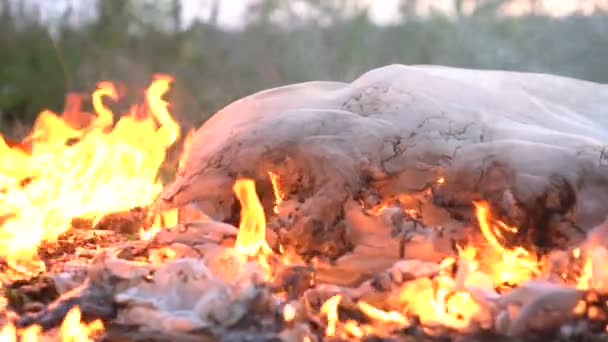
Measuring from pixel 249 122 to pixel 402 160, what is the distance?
666 millimetres

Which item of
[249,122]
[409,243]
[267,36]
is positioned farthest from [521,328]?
[267,36]

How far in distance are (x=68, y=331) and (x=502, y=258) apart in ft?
4.68

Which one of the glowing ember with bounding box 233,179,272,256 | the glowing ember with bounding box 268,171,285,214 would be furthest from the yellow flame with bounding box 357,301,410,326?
the glowing ember with bounding box 268,171,285,214

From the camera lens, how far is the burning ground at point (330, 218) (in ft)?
7.86

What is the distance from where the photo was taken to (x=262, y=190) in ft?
10.9

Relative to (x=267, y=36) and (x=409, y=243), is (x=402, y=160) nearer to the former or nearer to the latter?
(x=409, y=243)

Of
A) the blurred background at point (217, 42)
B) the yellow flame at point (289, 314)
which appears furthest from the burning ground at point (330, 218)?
the blurred background at point (217, 42)

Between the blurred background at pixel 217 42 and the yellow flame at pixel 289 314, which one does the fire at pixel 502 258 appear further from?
the blurred background at pixel 217 42

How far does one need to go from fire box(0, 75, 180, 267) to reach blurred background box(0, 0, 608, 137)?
3.41 meters

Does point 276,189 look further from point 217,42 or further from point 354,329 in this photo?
point 217,42

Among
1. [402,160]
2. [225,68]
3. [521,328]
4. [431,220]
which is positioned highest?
[225,68]

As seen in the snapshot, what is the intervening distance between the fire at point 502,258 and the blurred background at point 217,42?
4.38m

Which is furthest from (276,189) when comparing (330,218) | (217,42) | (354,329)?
Answer: (217,42)

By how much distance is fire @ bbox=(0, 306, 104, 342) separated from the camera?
238 centimetres
